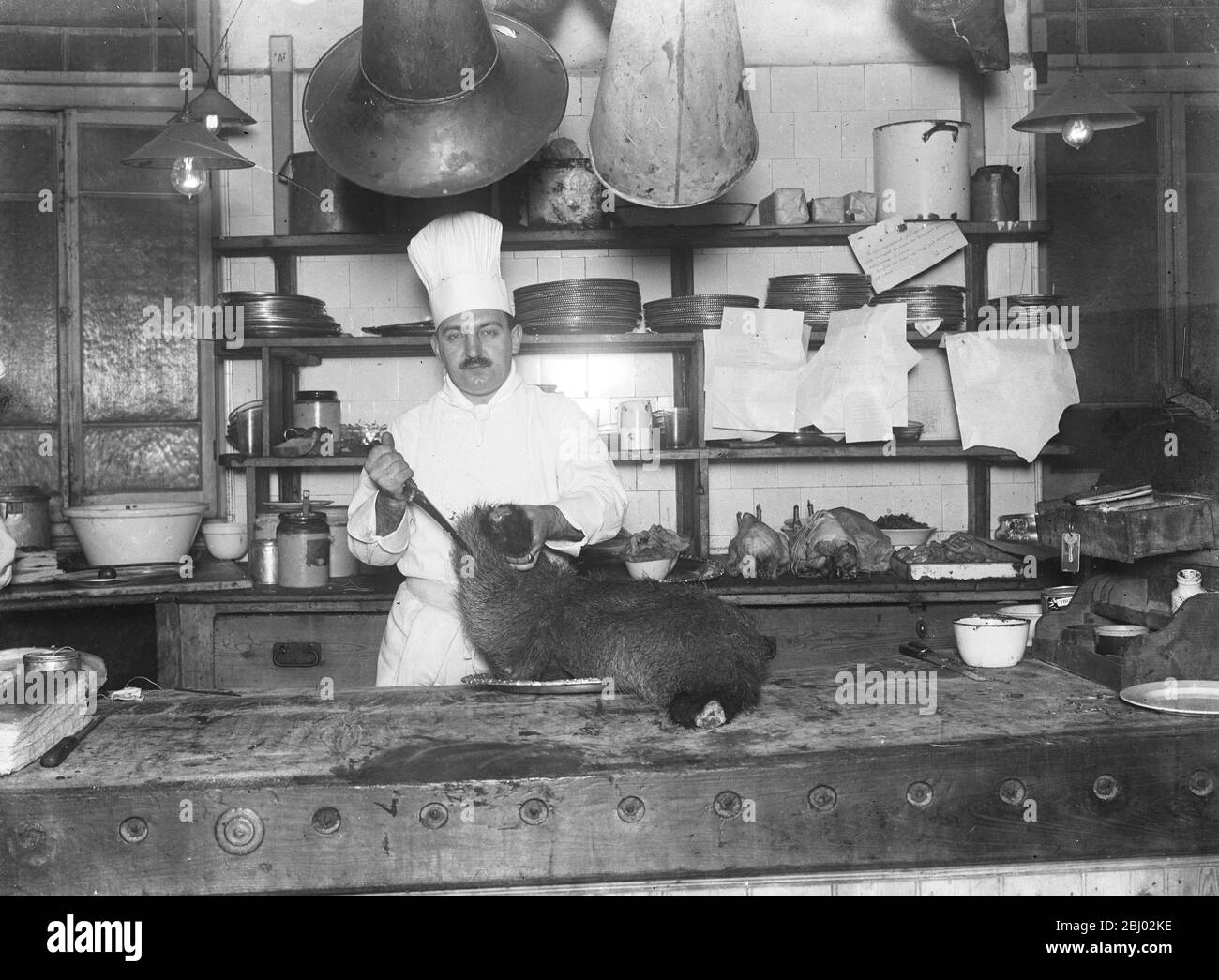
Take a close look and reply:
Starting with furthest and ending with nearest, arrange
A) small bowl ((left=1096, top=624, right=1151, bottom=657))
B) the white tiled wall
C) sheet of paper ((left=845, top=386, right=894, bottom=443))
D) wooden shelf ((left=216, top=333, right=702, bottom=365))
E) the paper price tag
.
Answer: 1. the white tiled wall
2. sheet of paper ((left=845, top=386, right=894, bottom=443))
3. wooden shelf ((left=216, top=333, right=702, bottom=365))
4. the paper price tag
5. small bowl ((left=1096, top=624, right=1151, bottom=657))

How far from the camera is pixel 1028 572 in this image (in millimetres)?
4152

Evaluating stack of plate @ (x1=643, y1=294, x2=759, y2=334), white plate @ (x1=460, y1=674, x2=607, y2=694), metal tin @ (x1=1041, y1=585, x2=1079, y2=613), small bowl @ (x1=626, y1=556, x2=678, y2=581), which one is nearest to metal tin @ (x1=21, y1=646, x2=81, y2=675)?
white plate @ (x1=460, y1=674, x2=607, y2=694)

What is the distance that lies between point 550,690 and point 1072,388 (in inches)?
121

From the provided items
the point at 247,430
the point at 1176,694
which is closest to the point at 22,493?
the point at 247,430

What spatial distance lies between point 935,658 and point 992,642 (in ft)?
0.46

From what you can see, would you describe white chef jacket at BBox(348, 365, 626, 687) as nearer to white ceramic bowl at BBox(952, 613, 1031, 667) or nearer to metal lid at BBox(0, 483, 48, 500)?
white ceramic bowl at BBox(952, 613, 1031, 667)

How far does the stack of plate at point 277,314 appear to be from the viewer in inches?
165

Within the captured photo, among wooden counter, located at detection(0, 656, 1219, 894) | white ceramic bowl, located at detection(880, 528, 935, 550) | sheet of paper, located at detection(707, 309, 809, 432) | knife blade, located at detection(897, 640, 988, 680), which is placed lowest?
wooden counter, located at detection(0, 656, 1219, 894)

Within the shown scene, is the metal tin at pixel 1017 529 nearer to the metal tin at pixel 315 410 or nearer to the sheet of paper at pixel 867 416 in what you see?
the sheet of paper at pixel 867 416

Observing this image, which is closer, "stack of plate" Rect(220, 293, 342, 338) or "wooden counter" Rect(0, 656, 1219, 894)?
"wooden counter" Rect(0, 656, 1219, 894)

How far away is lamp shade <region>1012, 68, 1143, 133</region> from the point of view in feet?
12.1

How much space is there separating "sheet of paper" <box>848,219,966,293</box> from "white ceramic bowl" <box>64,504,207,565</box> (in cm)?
299
